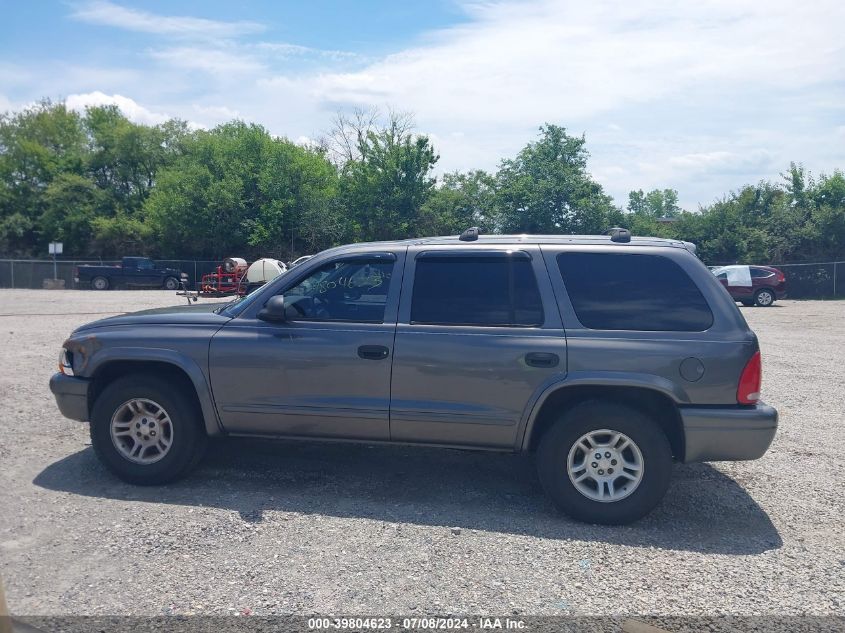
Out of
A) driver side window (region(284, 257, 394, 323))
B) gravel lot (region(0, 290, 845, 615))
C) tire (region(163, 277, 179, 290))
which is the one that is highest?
driver side window (region(284, 257, 394, 323))

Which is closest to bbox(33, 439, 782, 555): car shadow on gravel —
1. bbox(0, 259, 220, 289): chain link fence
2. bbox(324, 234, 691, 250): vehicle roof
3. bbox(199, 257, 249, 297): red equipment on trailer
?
bbox(324, 234, 691, 250): vehicle roof

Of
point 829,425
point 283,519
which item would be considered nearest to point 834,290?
point 829,425

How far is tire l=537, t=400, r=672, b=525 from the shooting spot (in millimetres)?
4668

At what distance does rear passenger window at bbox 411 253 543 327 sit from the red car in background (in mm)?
24199

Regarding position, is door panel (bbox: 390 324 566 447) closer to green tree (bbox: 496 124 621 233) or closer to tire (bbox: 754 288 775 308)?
tire (bbox: 754 288 775 308)

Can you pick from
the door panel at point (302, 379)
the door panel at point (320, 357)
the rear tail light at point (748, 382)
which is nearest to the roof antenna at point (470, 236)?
the door panel at point (320, 357)

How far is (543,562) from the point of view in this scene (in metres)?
4.14

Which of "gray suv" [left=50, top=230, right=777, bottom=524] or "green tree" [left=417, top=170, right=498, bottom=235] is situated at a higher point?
"green tree" [left=417, top=170, right=498, bottom=235]

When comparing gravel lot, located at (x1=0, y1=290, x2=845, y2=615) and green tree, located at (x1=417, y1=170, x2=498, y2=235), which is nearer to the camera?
gravel lot, located at (x1=0, y1=290, x2=845, y2=615)

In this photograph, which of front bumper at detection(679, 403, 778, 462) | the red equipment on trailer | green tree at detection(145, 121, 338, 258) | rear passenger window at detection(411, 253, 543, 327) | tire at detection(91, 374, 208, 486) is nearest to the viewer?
front bumper at detection(679, 403, 778, 462)

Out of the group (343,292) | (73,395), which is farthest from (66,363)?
(343,292)

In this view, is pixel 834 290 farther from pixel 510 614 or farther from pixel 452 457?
pixel 510 614

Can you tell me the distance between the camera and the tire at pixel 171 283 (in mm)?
37344

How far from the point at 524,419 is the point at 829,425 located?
4.49 meters
